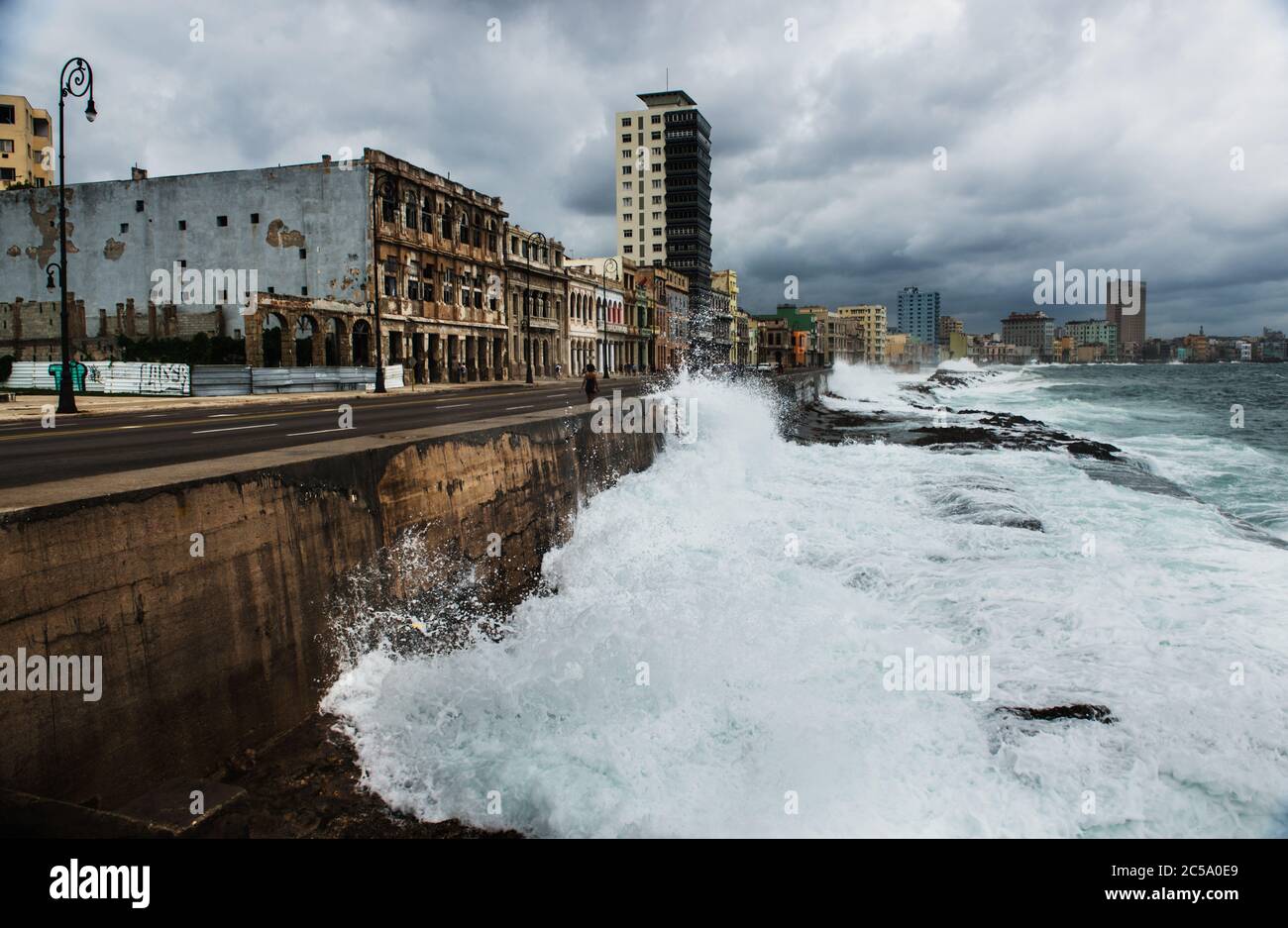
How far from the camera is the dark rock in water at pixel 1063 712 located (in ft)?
20.8

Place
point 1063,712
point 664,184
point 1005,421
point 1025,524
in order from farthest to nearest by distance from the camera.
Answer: point 664,184, point 1005,421, point 1025,524, point 1063,712

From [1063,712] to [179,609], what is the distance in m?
6.65

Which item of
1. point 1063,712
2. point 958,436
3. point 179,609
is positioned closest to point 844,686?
point 1063,712

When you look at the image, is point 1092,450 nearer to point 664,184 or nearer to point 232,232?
point 232,232

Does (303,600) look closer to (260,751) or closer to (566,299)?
(260,751)

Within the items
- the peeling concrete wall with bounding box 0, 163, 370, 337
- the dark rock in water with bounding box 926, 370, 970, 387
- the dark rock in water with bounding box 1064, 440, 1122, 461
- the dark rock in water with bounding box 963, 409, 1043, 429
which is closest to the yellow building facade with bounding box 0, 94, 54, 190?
the peeling concrete wall with bounding box 0, 163, 370, 337

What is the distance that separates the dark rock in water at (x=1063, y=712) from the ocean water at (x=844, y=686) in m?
0.07

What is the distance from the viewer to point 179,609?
477 centimetres

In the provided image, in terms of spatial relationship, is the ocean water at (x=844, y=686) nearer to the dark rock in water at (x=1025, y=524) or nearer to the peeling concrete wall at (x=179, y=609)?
the dark rock in water at (x=1025, y=524)

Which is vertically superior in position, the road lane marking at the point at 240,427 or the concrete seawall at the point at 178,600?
the road lane marking at the point at 240,427

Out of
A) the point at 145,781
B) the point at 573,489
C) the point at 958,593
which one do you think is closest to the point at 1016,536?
the point at 958,593

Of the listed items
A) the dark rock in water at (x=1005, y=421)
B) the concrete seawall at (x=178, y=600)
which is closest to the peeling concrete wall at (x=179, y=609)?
the concrete seawall at (x=178, y=600)

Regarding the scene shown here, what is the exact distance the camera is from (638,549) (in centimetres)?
1093

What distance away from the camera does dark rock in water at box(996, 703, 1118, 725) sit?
6.33 m
